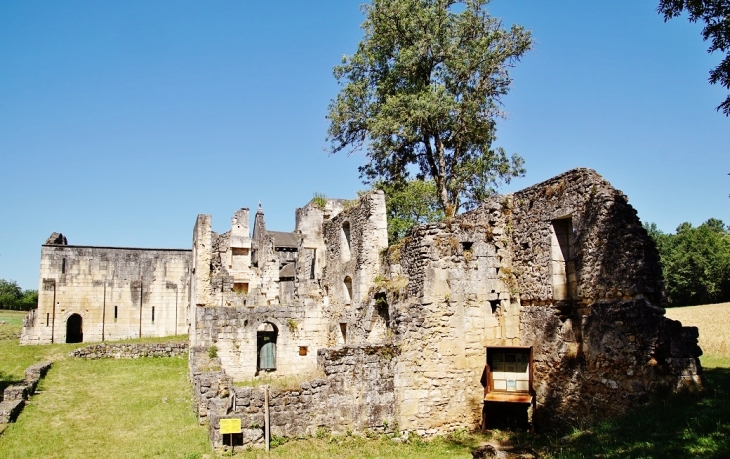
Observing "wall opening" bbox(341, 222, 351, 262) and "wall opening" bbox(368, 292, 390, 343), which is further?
"wall opening" bbox(341, 222, 351, 262)

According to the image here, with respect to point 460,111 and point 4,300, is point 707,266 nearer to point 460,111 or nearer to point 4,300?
point 460,111

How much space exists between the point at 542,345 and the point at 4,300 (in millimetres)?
92124

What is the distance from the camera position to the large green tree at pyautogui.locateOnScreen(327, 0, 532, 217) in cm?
2359

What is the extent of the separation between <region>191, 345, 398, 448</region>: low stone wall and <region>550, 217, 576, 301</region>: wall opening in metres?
4.19

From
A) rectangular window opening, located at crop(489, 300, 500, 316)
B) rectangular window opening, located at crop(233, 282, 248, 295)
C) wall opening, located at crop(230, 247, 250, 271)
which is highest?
wall opening, located at crop(230, 247, 250, 271)

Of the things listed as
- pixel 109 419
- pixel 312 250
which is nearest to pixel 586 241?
pixel 109 419

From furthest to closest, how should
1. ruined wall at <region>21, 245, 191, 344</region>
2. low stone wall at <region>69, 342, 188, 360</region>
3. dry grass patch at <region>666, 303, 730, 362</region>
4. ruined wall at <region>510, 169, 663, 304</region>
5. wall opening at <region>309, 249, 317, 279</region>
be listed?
ruined wall at <region>21, 245, 191, 344</region> < low stone wall at <region>69, 342, 188, 360</region> < wall opening at <region>309, 249, 317, 279</region> < dry grass patch at <region>666, 303, 730, 362</region> < ruined wall at <region>510, 169, 663, 304</region>

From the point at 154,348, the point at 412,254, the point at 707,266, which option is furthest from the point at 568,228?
the point at 707,266

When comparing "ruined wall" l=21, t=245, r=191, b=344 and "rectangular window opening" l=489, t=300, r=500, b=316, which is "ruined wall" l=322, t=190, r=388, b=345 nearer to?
"rectangular window opening" l=489, t=300, r=500, b=316

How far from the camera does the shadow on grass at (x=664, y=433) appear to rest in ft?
26.7

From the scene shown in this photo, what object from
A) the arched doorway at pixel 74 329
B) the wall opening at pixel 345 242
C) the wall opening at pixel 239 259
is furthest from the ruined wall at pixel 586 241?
the arched doorway at pixel 74 329

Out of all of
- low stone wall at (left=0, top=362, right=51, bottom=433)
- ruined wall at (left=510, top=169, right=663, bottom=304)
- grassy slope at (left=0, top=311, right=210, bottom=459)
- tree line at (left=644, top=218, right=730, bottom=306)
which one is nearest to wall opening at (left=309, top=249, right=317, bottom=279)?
grassy slope at (left=0, top=311, right=210, bottom=459)

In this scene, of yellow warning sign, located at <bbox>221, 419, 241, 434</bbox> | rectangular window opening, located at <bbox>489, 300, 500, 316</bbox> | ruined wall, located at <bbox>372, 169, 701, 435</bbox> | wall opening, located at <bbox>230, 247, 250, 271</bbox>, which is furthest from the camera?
wall opening, located at <bbox>230, 247, 250, 271</bbox>

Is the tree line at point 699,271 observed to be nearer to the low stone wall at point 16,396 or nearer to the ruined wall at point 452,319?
the ruined wall at point 452,319
